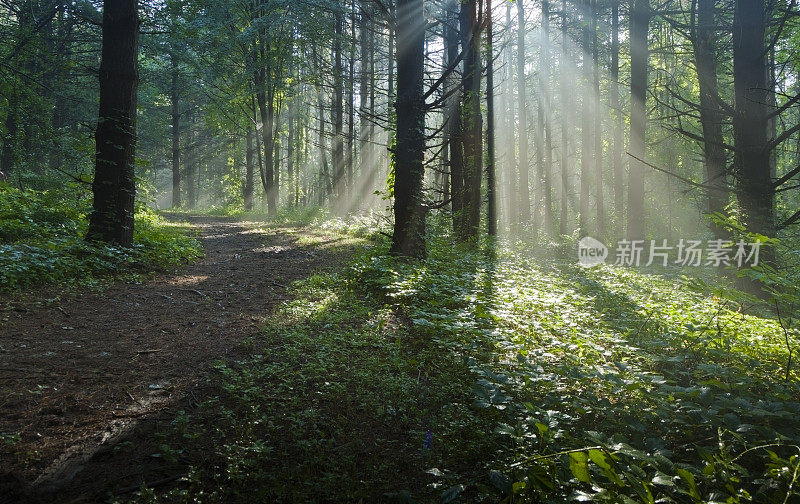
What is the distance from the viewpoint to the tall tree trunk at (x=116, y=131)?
786 cm

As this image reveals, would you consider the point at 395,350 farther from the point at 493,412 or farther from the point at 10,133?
the point at 10,133

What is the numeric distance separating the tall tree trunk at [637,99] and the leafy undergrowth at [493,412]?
11.3 m

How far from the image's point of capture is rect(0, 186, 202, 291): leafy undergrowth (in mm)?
6004

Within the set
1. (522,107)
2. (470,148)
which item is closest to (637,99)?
(470,148)

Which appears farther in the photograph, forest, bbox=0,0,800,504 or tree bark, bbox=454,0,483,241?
tree bark, bbox=454,0,483,241

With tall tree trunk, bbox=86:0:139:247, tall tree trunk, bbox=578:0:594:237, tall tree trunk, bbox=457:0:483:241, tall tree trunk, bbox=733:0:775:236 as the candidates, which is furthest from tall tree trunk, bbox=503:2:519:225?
tall tree trunk, bbox=86:0:139:247

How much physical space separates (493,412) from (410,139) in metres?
6.20

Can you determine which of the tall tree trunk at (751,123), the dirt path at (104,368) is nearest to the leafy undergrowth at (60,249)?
the dirt path at (104,368)

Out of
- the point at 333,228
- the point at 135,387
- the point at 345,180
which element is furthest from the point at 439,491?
the point at 345,180

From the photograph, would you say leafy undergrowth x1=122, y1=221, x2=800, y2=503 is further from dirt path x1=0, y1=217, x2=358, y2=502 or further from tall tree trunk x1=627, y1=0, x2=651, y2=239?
tall tree trunk x1=627, y1=0, x2=651, y2=239

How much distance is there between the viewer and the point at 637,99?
15375mm

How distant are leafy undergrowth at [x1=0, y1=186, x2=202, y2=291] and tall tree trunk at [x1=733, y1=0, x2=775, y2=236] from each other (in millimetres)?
10211

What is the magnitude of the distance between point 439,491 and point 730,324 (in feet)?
16.4

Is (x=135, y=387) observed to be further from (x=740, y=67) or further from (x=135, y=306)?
(x=740, y=67)
